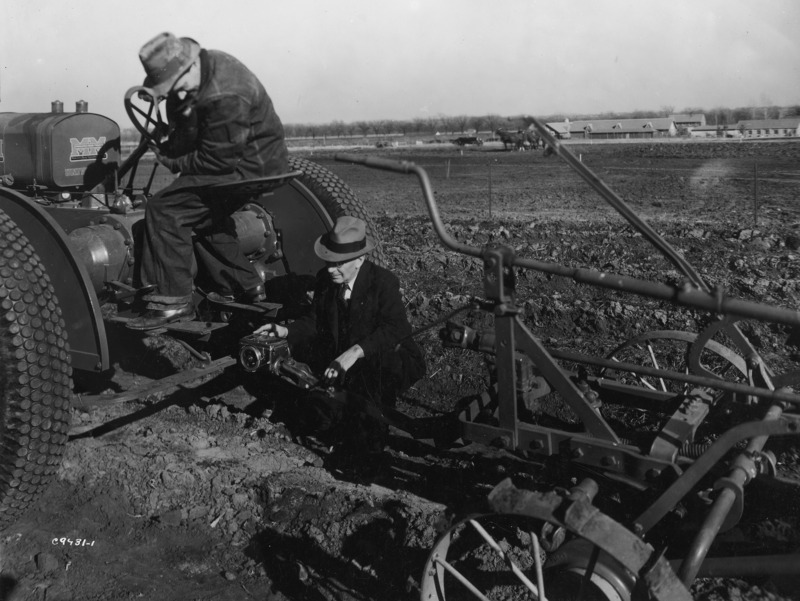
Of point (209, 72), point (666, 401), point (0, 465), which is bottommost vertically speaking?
point (0, 465)

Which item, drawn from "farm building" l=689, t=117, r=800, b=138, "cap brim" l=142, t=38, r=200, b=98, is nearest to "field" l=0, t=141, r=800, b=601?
"cap brim" l=142, t=38, r=200, b=98

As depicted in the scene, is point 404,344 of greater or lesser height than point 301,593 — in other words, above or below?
above

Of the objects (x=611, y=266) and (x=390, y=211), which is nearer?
(x=611, y=266)

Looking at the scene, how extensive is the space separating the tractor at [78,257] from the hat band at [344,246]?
0.49 meters

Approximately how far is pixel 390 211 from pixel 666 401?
1268cm

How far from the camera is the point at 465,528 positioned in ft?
11.1

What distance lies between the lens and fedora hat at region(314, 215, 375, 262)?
4.18 metres

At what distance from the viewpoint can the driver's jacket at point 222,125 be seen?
13.3ft

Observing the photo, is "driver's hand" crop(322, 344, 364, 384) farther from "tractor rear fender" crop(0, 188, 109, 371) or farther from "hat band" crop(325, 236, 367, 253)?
"tractor rear fender" crop(0, 188, 109, 371)

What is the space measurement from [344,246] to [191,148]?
1028 millimetres

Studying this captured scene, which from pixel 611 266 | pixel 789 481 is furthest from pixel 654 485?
pixel 611 266

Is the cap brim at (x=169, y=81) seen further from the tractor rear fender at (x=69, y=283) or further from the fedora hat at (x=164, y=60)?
the tractor rear fender at (x=69, y=283)

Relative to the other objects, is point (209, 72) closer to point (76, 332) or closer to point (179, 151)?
point (179, 151)

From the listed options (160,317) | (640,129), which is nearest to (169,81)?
(160,317)
